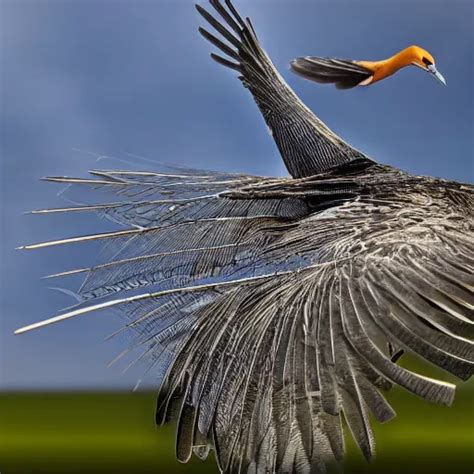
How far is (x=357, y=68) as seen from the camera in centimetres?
360

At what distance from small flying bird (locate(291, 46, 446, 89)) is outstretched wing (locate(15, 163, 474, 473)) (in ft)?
5.55

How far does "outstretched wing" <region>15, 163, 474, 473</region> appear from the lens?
128 centimetres

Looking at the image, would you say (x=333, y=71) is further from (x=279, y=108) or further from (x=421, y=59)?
(x=279, y=108)

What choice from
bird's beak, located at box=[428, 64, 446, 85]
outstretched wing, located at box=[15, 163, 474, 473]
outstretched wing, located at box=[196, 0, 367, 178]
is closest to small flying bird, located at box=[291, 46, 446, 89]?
bird's beak, located at box=[428, 64, 446, 85]

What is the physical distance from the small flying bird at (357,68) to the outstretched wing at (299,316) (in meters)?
1.69

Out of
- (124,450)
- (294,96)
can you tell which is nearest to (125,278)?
(294,96)

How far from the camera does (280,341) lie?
1.38m

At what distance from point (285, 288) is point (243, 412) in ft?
0.98

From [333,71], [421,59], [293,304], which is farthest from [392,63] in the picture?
[293,304]

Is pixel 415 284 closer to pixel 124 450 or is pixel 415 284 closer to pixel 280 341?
pixel 280 341

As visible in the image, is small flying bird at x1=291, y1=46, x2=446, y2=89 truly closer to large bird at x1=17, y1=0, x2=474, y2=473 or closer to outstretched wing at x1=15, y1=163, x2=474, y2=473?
large bird at x1=17, y1=0, x2=474, y2=473

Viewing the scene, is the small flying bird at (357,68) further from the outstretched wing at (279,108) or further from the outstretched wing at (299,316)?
the outstretched wing at (299,316)

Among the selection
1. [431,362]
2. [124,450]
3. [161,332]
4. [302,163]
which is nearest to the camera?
[431,362]

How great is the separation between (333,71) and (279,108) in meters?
0.85
